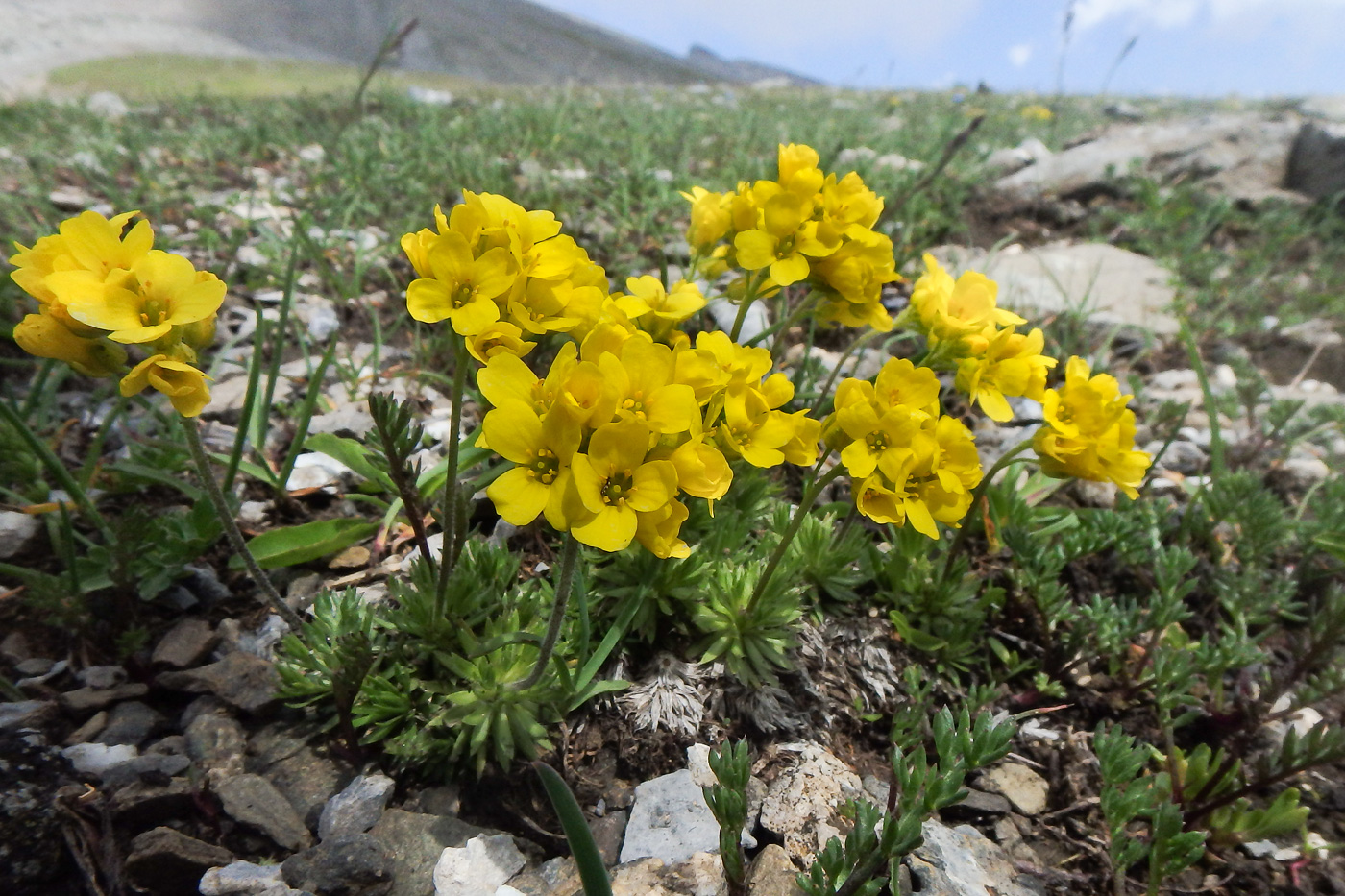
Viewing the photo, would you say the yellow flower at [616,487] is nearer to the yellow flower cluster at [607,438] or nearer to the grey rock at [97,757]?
the yellow flower cluster at [607,438]

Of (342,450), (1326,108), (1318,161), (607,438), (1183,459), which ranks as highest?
(1326,108)

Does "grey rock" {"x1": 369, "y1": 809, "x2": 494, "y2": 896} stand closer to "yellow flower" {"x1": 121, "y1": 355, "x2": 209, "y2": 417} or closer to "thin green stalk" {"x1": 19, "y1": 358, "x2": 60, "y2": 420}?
"yellow flower" {"x1": 121, "y1": 355, "x2": 209, "y2": 417}

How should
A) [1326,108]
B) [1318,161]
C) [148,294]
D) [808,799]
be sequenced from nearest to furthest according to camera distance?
[148,294] → [808,799] → [1318,161] → [1326,108]

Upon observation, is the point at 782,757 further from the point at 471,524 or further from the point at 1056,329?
the point at 1056,329

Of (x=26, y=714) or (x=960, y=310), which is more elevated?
(x=960, y=310)

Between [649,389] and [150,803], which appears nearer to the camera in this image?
[649,389]

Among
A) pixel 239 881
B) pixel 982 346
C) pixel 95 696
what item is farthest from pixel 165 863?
pixel 982 346

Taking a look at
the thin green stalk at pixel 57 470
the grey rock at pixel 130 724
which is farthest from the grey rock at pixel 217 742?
the thin green stalk at pixel 57 470

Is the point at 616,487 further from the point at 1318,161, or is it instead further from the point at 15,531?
the point at 1318,161
